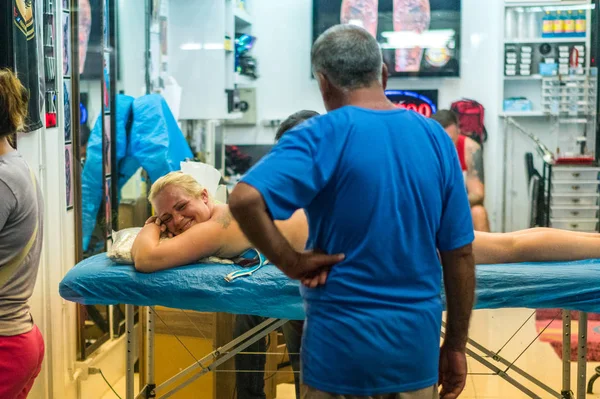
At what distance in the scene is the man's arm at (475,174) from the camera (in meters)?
5.20

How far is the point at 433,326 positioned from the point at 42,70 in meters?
1.85

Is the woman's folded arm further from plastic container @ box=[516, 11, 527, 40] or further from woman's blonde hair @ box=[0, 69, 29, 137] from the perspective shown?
plastic container @ box=[516, 11, 527, 40]

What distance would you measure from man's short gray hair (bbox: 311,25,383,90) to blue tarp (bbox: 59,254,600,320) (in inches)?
40.9

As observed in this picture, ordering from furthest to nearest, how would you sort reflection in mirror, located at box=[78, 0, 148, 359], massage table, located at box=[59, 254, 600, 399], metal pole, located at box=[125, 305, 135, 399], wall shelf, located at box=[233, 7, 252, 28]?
1. wall shelf, located at box=[233, 7, 252, 28]
2. reflection in mirror, located at box=[78, 0, 148, 359]
3. metal pole, located at box=[125, 305, 135, 399]
4. massage table, located at box=[59, 254, 600, 399]

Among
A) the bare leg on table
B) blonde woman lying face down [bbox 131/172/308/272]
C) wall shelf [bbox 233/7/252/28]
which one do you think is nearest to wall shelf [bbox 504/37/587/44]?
wall shelf [bbox 233/7/252/28]

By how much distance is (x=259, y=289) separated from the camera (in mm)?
2365

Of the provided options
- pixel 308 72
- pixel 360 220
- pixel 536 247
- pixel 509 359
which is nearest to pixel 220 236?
pixel 536 247

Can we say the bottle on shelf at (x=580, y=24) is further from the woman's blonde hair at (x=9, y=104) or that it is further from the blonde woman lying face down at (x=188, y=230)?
the woman's blonde hair at (x=9, y=104)

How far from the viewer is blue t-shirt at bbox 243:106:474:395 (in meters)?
1.35

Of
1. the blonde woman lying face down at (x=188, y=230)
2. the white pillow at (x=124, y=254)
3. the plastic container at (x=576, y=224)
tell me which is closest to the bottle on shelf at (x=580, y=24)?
the plastic container at (x=576, y=224)

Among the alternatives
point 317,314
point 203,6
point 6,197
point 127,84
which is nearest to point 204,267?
point 6,197

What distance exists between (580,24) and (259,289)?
13.6 ft

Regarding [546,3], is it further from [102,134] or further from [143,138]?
[102,134]

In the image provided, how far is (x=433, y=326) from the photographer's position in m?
1.47
